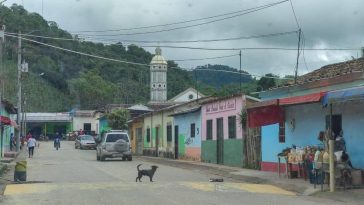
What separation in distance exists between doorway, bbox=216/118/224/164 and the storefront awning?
1544 cm

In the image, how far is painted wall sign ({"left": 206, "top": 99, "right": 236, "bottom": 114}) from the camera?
3057 cm

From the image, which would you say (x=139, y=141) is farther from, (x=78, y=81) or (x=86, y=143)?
(x=78, y=81)

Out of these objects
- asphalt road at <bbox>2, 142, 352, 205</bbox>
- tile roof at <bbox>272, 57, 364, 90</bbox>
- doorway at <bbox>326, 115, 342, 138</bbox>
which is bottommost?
asphalt road at <bbox>2, 142, 352, 205</bbox>

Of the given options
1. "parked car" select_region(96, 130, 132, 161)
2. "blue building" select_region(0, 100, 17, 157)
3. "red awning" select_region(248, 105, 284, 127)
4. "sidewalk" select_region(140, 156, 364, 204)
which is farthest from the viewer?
"parked car" select_region(96, 130, 132, 161)

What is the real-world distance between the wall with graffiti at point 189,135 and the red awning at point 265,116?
44.4 ft

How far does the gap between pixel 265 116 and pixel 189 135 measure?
16.4 metres

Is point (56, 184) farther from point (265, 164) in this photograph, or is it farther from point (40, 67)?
point (40, 67)

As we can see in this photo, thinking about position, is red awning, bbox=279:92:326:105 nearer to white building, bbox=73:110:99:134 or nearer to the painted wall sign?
the painted wall sign

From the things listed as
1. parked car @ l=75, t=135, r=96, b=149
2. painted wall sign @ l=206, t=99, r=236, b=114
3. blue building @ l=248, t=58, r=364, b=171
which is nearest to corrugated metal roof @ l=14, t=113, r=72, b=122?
parked car @ l=75, t=135, r=96, b=149

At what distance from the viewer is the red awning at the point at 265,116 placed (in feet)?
76.9

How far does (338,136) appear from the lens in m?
19.2

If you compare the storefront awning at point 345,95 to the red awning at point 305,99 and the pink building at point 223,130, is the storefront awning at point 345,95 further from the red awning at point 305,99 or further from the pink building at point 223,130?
the pink building at point 223,130

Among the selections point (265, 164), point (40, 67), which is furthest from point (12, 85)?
point (265, 164)

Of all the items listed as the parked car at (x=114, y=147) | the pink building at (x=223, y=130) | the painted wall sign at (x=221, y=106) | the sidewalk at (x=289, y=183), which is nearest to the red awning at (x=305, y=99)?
the sidewalk at (x=289, y=183)
